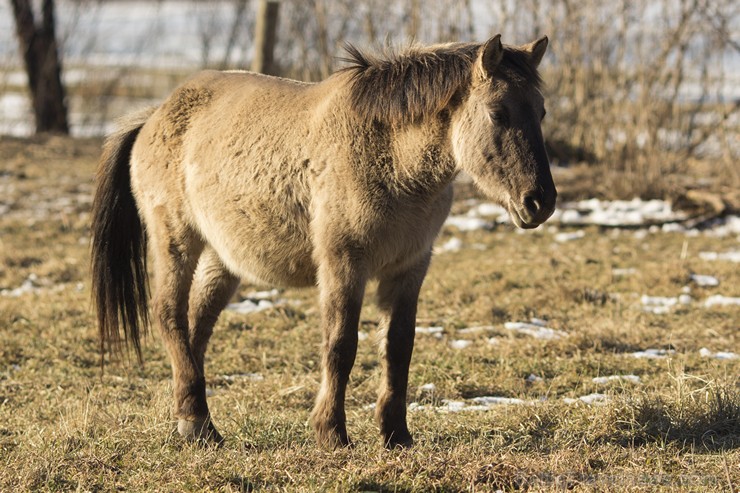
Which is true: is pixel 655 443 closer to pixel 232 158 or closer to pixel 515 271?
pixel 232 158

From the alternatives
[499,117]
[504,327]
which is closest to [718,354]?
[504,327]

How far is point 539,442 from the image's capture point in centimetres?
438

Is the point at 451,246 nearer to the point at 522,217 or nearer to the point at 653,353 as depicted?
the point at 653,353

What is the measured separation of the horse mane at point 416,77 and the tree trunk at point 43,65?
15881 mm

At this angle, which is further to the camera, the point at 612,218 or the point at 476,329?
the point at 612,218

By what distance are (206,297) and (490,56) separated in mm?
2277

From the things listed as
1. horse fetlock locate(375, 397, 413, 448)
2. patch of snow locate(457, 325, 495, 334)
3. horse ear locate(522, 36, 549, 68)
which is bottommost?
patch of snow locate(457, 325, 495, 334)

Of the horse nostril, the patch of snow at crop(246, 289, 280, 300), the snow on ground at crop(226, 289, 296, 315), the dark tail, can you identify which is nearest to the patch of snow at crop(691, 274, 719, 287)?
the snow on ground at crop(226, 289, 296, 315)

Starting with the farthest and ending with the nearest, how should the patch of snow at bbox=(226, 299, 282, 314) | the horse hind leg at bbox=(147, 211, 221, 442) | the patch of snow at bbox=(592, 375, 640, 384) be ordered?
the patch of snow at bbox=(226, 299, 282, 314) → the patch of snow at bbox=(592, 375, 640, 384) → the horse hind leg at bbox=(147, 211, 221, 442)

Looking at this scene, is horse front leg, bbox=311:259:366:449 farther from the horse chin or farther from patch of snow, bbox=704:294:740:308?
patch of snow, bbox=704:294:740:308

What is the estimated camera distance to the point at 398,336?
4496 millimetres

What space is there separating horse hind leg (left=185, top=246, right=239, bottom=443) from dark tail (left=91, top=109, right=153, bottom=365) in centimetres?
35

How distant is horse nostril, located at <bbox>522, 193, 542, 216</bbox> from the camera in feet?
12.8

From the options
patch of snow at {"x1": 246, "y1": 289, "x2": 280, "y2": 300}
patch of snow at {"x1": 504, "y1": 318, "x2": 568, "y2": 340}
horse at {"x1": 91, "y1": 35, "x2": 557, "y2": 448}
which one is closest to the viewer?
horse at {"x1": 91, "y1": 35, "x2": 557, "y2": 448}
